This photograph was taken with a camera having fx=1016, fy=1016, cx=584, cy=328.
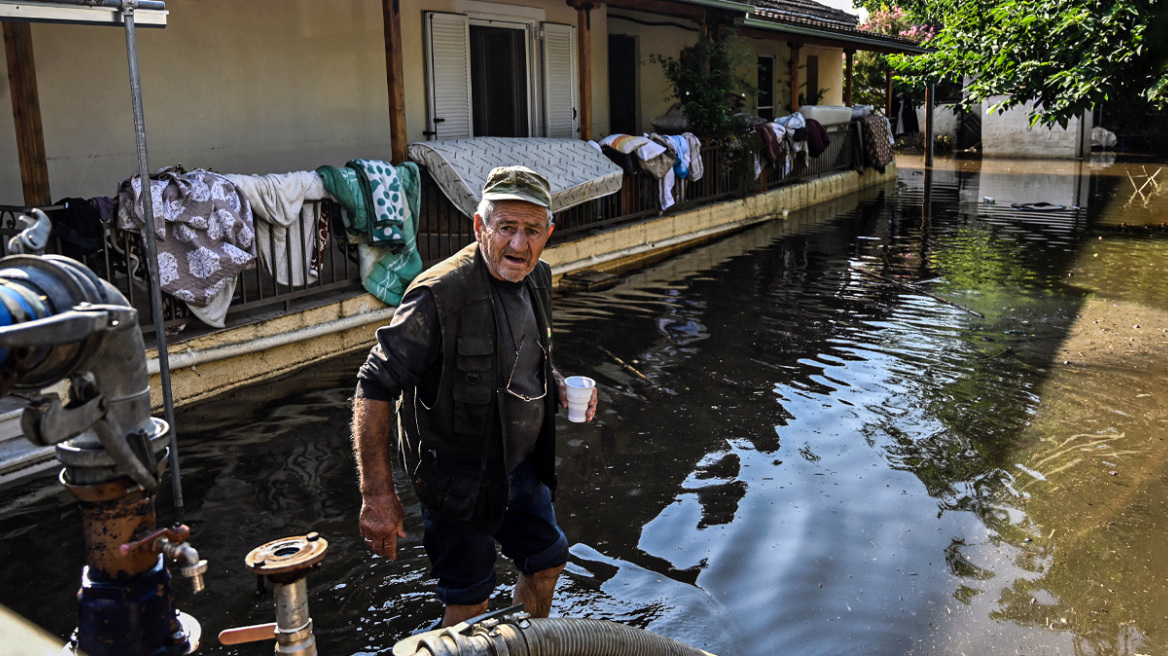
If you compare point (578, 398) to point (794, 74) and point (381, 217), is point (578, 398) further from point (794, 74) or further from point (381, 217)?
point (794, 74)

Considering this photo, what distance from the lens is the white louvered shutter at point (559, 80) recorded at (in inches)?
527

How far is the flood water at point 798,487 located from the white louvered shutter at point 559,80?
3.83 meters

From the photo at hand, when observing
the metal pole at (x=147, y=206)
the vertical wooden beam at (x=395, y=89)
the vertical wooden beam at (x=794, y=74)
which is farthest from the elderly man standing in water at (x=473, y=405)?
the vertical wooden beam at (x=794, y=74)

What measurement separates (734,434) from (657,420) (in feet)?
1.77

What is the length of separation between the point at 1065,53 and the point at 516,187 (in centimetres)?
1002

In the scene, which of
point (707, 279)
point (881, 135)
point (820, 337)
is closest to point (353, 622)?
point (820, 337)

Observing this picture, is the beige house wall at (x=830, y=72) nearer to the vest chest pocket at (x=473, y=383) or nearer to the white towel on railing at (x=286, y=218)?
the white towel on railing at (x=286, y=218)

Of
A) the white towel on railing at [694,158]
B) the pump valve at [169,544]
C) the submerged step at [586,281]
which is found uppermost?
the white towel on railing at [694,158]

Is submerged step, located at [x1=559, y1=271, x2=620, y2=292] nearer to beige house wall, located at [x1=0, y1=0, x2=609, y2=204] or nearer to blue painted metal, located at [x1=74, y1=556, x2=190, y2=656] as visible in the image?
beige house wall, located at [x1=0, y1=0, x2=609, y2=204]

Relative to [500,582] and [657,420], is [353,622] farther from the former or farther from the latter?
[657,420]

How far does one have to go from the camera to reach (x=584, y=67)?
12508 mm

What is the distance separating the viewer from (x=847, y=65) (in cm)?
2206

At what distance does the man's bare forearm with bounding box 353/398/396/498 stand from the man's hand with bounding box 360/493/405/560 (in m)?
0.02

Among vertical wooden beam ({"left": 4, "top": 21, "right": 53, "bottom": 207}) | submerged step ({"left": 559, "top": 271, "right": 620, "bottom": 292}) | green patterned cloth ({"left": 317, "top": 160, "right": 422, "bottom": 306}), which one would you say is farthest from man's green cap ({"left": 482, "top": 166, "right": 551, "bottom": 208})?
submerged step ({"left": 559, "top": 271, "right": 620, "bottom": 292})
